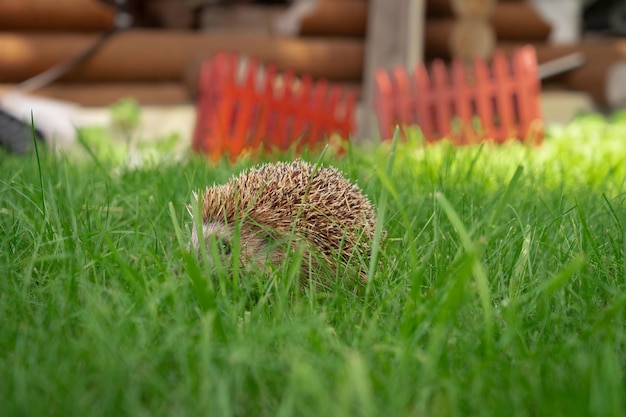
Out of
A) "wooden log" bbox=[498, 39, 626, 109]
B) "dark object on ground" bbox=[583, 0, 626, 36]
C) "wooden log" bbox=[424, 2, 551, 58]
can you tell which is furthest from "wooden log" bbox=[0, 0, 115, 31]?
"dark object on ground" bbox=[583, 0, 626, 36]

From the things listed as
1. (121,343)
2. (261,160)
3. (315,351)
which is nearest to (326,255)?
(315,351)

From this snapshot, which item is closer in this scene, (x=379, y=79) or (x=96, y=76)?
(x=379, y=79)

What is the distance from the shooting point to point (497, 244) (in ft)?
7.10

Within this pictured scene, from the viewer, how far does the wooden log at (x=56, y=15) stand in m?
6.78

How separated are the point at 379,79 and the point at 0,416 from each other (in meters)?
5.59

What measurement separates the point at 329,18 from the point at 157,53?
189 cm

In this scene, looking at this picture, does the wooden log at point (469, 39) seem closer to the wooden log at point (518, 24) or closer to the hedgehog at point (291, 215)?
the wooden log at point (518, 24)

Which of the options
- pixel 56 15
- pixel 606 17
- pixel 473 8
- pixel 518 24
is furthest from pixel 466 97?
pixel 606 17

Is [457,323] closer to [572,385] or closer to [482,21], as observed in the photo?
[572,385]

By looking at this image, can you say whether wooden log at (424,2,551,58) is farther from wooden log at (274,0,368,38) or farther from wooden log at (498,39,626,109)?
wooden log at (274,0,368,38)

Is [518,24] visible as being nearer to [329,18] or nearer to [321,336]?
[329,18]

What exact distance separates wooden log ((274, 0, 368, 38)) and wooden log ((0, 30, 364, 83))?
0.12 m

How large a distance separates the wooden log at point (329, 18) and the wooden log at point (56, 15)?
77.2 inches

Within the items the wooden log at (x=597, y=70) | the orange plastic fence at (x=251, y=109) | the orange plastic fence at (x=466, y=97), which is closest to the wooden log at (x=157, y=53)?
the orange plastic fence at (x=466, y=97)
